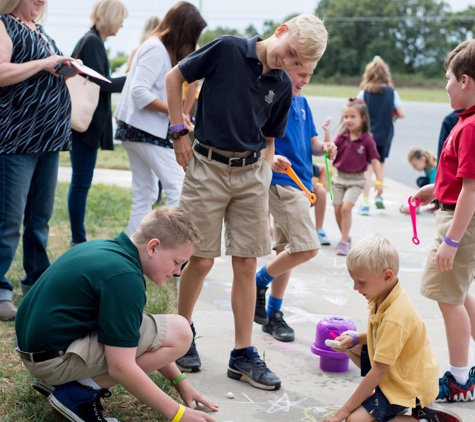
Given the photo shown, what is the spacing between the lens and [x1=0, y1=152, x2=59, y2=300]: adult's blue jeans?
3844 millimetres

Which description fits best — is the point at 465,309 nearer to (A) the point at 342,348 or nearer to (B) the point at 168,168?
(A) the point at 342,348

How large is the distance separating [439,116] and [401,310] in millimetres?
21293

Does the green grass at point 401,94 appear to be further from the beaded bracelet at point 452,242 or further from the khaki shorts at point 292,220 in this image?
→ the beaded bracelet at point 452,242

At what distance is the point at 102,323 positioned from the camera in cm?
257

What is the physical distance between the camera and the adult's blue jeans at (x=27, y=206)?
3844mm

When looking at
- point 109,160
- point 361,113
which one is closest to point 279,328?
point 361,113

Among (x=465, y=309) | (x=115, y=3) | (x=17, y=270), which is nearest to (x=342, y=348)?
(x=465, y=309)

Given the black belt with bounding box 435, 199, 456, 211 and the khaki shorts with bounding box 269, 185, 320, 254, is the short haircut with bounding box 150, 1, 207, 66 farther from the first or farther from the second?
the black belt with bounding box 435, 199, 456, 211

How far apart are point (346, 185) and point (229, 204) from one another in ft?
10.9

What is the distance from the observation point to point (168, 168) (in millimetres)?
4840

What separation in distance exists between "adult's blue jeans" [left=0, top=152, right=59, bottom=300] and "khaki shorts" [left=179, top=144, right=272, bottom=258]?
40.4 inches

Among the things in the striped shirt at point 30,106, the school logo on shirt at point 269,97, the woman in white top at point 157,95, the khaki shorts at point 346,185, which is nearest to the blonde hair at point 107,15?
the woman in white top at point 157,95

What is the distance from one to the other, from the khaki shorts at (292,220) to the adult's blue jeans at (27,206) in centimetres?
134

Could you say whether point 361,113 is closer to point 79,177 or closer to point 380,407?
point 79,177
